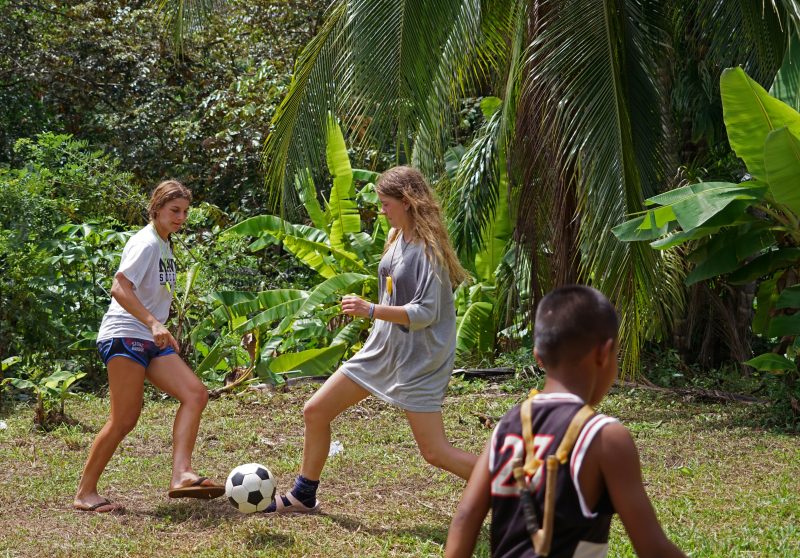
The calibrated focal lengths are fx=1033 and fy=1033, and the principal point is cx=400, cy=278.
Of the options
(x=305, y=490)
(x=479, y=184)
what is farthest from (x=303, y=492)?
(x=479, y=184)

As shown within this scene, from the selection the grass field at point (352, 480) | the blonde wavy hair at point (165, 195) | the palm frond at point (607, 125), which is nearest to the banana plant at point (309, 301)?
→ the grass field at point (352, 480)

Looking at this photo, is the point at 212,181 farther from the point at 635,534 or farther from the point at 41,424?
the point at 635,534

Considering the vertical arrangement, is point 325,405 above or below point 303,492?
above

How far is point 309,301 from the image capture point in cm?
1067

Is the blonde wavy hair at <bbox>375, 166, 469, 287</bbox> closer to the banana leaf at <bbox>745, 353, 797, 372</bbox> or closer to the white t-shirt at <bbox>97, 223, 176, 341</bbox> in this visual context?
the white t-shirt at <bbox>97, 223, 176, 341</bbox>

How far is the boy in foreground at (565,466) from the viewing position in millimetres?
2365

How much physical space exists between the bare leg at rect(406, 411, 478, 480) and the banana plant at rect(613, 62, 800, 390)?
2754 millimetres

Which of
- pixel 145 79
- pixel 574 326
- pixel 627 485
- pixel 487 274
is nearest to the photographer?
pixel 627 485

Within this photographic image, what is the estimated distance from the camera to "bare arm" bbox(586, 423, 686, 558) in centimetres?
235

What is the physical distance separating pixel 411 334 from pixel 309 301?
547cm

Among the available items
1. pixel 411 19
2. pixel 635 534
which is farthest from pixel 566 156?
pixel 635 534

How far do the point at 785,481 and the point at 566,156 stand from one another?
3.16 metres

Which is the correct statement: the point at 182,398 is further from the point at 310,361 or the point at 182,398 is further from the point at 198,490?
the point at 310,361

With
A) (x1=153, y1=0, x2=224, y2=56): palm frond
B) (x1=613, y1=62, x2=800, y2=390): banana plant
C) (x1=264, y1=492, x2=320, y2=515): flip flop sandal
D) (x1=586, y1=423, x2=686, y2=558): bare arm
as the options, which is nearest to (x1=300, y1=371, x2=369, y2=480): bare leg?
(x1=264, y1=492, x2=320, y2=515): flip flop sandal
